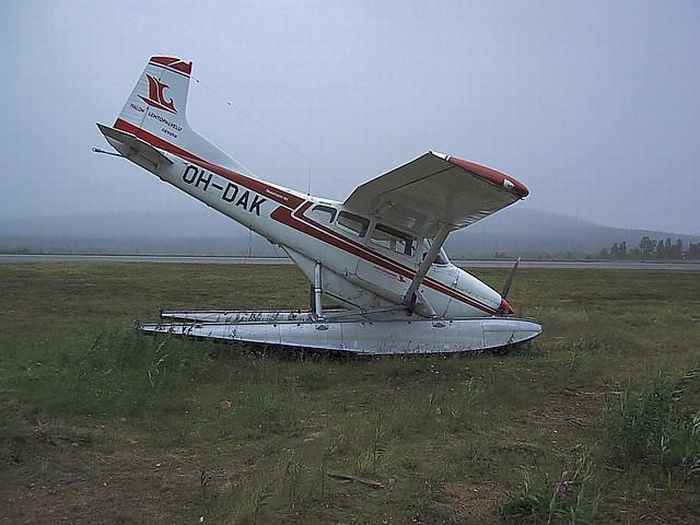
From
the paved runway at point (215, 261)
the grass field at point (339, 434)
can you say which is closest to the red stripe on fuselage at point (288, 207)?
the grass field at point (339, 434)

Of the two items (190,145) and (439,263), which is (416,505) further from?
(190,145)

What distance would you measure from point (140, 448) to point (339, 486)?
2100mm

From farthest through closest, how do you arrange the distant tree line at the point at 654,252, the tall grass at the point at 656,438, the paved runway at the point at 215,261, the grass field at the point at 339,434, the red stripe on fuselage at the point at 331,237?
1. the distant tree line at the point at 654,252
2. the paved runway at the point at 215,261
3. the red stripe on fuselage at the point at 331,237
4. the tall grass at the point at 656,438
5. the grass field at the point at 339,434

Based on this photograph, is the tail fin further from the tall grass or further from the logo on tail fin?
the tall grass

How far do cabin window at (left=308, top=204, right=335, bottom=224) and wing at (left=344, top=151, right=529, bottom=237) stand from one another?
1.23 ft

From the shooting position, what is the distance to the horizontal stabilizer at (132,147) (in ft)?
34.6

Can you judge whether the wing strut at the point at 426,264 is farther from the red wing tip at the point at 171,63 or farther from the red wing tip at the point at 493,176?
the red wing tip at the point at 171,63

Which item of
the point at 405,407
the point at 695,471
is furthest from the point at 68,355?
the point at 695,471

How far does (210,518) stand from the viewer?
4.21 metres

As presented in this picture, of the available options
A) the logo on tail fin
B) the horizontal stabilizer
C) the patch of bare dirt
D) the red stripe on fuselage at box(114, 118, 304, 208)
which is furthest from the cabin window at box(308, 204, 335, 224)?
the patch of bare dirt

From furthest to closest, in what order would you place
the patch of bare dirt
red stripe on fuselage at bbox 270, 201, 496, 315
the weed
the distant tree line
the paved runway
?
1. the distant tree line
2. the paved runway
3. red stripe on fuselage at bbox 270, 201, 496, 315
4. the patch of bare dirt
5. the weed

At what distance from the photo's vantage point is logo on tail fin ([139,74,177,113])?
37.5ft

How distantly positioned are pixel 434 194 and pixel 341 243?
2.33 meters

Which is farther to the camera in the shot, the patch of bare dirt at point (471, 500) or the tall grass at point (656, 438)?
the tall grass at point (656, 438)
